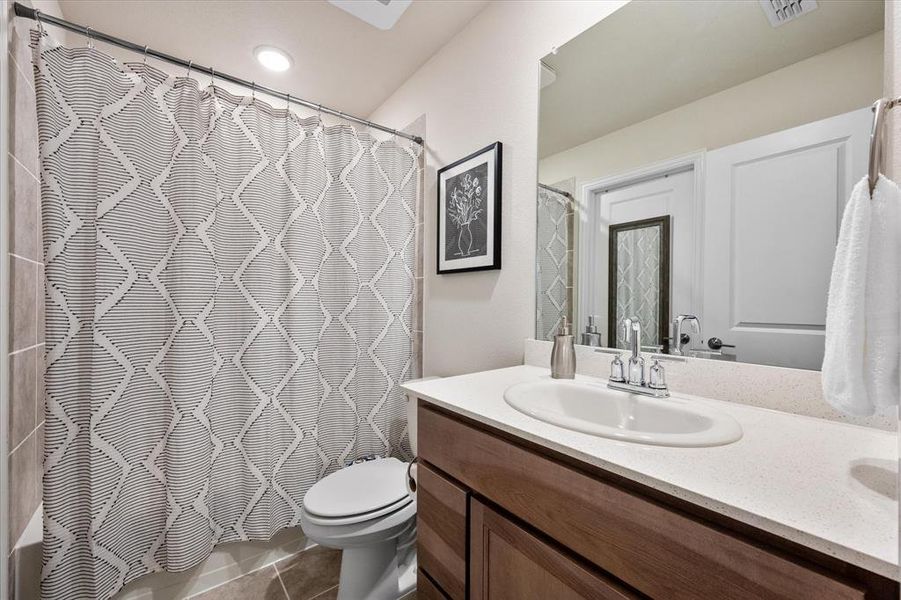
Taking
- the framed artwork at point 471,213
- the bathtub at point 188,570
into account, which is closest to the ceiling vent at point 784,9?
the framed artwork at point 471,213

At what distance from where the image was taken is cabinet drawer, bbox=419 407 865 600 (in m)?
0.43

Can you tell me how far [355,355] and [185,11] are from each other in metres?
1.66

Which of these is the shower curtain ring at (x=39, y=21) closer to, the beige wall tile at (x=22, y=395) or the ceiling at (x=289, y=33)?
the ceiling at (x=289, y=33)

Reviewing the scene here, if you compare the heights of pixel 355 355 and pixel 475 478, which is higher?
pixel 355 355

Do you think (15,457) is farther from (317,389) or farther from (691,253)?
(691,253)

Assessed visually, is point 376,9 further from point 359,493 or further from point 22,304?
point 359,493

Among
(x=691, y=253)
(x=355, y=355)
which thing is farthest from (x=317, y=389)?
→ (x=691, y=253)

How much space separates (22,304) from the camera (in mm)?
1099

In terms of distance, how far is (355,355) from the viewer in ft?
5.57

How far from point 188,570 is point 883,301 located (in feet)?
6.88

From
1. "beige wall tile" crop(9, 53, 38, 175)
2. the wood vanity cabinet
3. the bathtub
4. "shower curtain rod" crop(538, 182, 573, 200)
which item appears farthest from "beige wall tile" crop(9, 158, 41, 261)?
"shower curtain rod" crop(538, 182, 573, 200)

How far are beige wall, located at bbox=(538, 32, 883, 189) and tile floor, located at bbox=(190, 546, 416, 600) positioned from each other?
5.91 ft

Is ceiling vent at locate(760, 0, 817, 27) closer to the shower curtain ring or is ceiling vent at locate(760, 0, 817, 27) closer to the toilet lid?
the toilet lid

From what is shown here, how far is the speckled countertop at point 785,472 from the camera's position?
0.40 meters
